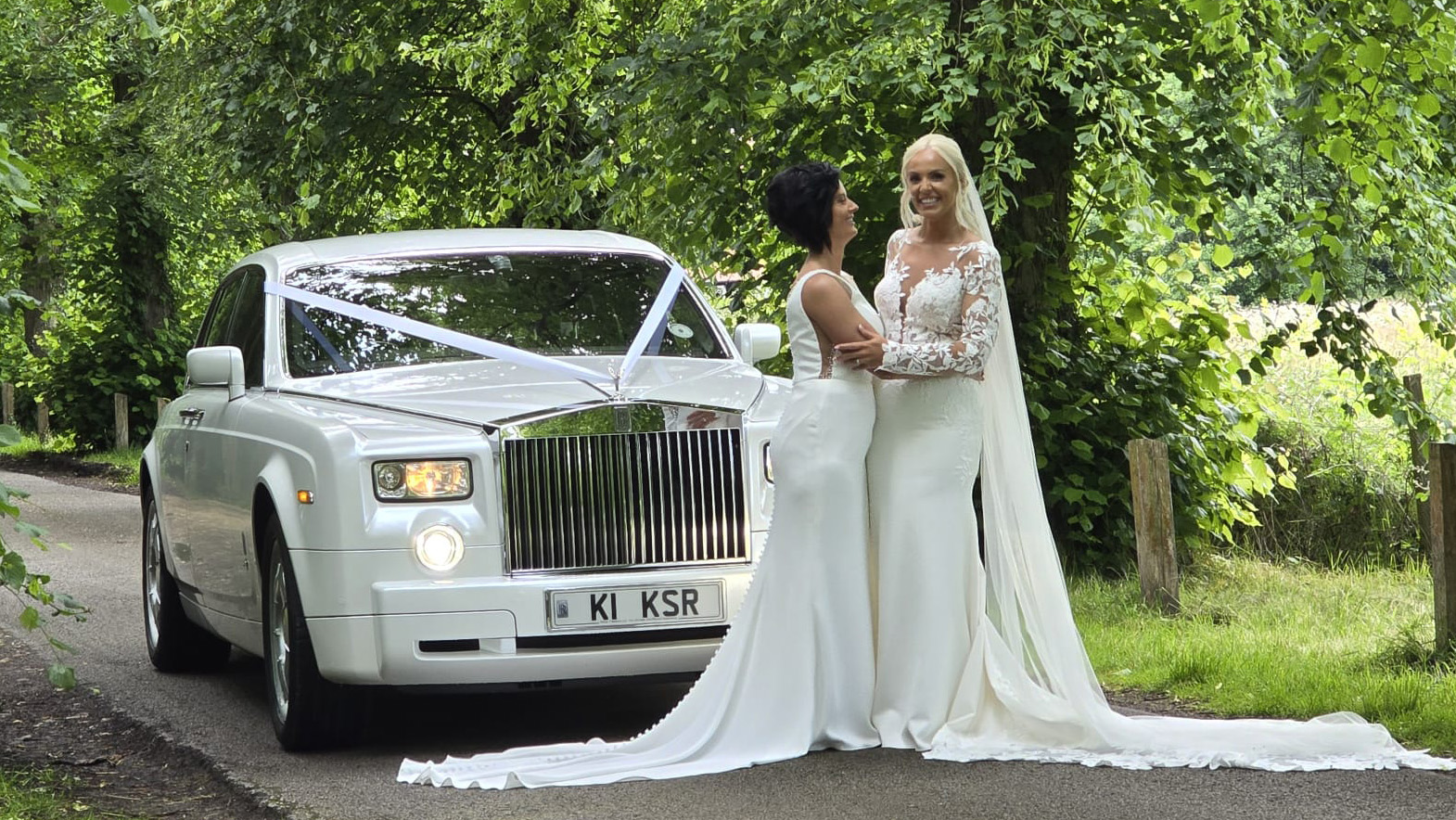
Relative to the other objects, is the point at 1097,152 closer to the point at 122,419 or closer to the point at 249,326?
the point at 249,326

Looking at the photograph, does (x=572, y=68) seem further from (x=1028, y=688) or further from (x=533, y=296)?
(x=1028, y=688)

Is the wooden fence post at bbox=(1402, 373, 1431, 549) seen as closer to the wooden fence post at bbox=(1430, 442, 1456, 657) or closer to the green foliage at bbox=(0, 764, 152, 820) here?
the wooden fence post at bbox=(1430, 442, 1456, 657)

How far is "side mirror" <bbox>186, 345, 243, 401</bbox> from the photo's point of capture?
7.22m

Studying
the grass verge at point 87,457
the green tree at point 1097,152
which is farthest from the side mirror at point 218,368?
the grass verge at point 87,457

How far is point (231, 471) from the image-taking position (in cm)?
723

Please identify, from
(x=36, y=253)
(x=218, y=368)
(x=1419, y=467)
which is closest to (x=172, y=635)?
(x=218, y=368)

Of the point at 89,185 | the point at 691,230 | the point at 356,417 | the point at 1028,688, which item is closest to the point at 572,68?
the point at 691,230

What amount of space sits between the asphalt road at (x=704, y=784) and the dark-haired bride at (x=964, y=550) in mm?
242

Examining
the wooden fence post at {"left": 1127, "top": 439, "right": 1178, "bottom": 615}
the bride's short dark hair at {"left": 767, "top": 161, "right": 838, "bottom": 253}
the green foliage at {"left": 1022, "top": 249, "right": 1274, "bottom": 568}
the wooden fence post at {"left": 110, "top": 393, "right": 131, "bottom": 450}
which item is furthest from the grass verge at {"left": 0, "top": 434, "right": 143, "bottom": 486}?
the bride's short dark hair at {"left": 767, "top": 161, "right": 838, "bottom": 253}

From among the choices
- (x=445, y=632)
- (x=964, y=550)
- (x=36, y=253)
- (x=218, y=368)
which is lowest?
(x=445, y=632)

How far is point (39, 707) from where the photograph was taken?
8.02 metres

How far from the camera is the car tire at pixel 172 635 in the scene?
877cm

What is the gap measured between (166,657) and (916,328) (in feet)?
15.0

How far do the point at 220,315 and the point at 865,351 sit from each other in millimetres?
3983
